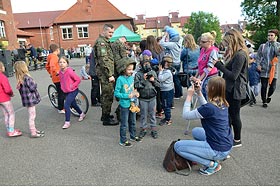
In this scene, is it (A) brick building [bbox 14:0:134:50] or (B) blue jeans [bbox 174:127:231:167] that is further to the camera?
(A) brick building [bbox 14:0:134:50]

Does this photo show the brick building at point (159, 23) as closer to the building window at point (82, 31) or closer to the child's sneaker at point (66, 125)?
the building window at point (82, 31)

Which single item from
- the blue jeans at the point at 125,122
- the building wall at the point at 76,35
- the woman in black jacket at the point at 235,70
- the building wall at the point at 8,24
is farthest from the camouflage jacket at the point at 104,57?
the building wall at the point at 76,35

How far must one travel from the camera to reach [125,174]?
3.39m

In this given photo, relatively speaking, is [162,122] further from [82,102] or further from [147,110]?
[82,102]

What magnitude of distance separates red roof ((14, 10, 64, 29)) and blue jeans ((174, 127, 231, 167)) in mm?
48781

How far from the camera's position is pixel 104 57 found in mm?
5113

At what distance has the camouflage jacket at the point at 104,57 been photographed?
5.10 metres

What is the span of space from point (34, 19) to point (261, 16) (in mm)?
41676

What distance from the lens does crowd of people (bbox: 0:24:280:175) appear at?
10.6 ft

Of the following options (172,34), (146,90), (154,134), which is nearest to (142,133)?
(154,134)

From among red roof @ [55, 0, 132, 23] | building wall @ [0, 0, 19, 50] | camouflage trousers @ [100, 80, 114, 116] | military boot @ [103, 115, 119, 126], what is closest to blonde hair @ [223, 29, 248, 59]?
camouflage trousers @ [100, 80, 114, 116]

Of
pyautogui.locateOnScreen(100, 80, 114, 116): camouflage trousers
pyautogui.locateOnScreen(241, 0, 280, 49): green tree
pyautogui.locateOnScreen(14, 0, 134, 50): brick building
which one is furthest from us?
pyautogui.locateOnScreen(14, 0, 134, 50): brick building

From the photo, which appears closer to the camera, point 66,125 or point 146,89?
point 146,89

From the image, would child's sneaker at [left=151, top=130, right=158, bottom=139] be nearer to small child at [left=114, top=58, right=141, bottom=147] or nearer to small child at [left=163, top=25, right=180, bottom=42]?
small child at [left=114, top=58, right=141, bottom=147]
